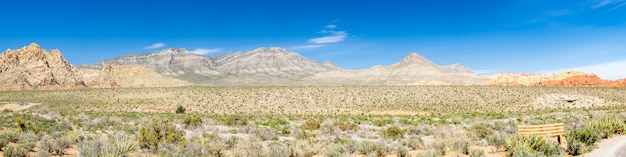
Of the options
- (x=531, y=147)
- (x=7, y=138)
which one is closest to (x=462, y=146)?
(x=531, y=147)

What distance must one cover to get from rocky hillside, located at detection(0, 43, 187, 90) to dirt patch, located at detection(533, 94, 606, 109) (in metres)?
127

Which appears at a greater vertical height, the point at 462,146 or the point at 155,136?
the point at 155,136

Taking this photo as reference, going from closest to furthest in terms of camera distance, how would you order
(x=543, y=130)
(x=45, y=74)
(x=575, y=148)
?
(x=575, y=148), (x=543, y=130), (x=45, y=74)

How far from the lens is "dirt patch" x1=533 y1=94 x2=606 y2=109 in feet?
174

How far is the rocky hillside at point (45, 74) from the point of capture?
11309cm

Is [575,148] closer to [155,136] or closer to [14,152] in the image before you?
[155,136]

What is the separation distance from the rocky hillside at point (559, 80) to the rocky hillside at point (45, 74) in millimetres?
122194

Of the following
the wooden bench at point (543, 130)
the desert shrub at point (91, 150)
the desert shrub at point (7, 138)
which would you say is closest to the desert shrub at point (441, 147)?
the wooden bench at point (543, 130)

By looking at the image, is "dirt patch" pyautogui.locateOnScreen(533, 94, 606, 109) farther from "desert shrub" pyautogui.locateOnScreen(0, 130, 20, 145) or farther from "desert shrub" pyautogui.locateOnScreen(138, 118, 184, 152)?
"desert shrub" pyautogui.locateOnScreen(0, 130, 20, 145)

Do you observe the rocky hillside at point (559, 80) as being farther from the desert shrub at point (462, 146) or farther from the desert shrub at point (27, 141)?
the desert shrub at point (27, 141)

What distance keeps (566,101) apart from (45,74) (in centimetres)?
Answer: 14291

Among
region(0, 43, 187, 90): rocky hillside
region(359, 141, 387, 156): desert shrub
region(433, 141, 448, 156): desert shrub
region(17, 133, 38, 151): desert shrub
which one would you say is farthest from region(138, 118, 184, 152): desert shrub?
region(0, 43, 187, 90): rocky hillside

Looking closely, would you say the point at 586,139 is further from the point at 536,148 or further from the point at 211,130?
the point at 211,130

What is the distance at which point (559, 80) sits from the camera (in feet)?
340
